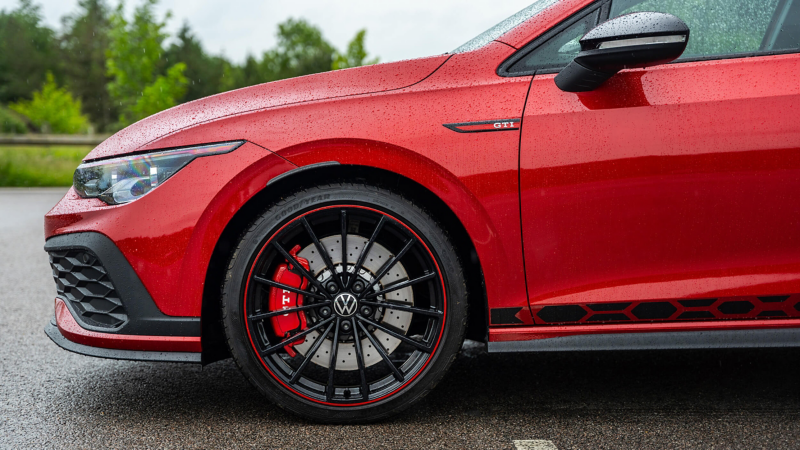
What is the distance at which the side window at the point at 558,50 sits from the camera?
2205mm

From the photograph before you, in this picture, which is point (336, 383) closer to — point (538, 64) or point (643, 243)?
point (643, 243)

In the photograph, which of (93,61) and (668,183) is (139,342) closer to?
(668,183)

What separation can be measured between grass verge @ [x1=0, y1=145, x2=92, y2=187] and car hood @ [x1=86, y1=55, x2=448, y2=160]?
37.7 ft

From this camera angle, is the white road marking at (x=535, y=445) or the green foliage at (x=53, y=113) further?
the green foliage at (x=53, y=113)

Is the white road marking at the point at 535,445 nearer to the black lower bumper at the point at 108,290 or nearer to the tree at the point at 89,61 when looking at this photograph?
the black lower bumper at the point at 108,290

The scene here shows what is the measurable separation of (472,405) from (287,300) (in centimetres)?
83

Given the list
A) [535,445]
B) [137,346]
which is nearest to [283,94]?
[137,346]

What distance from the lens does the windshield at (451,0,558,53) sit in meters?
2.34

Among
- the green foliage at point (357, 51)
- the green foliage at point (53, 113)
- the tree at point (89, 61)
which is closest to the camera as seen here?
the green foliage at point (357, 51)

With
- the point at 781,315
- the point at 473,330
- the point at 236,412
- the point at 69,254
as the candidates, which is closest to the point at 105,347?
the point at 69,254

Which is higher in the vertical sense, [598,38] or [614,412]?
[598,38]

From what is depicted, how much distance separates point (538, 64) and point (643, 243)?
71 cm

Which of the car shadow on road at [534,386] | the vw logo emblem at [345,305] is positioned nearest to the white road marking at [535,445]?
the car shadow on road at [534,386]

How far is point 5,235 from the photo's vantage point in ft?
23.3
